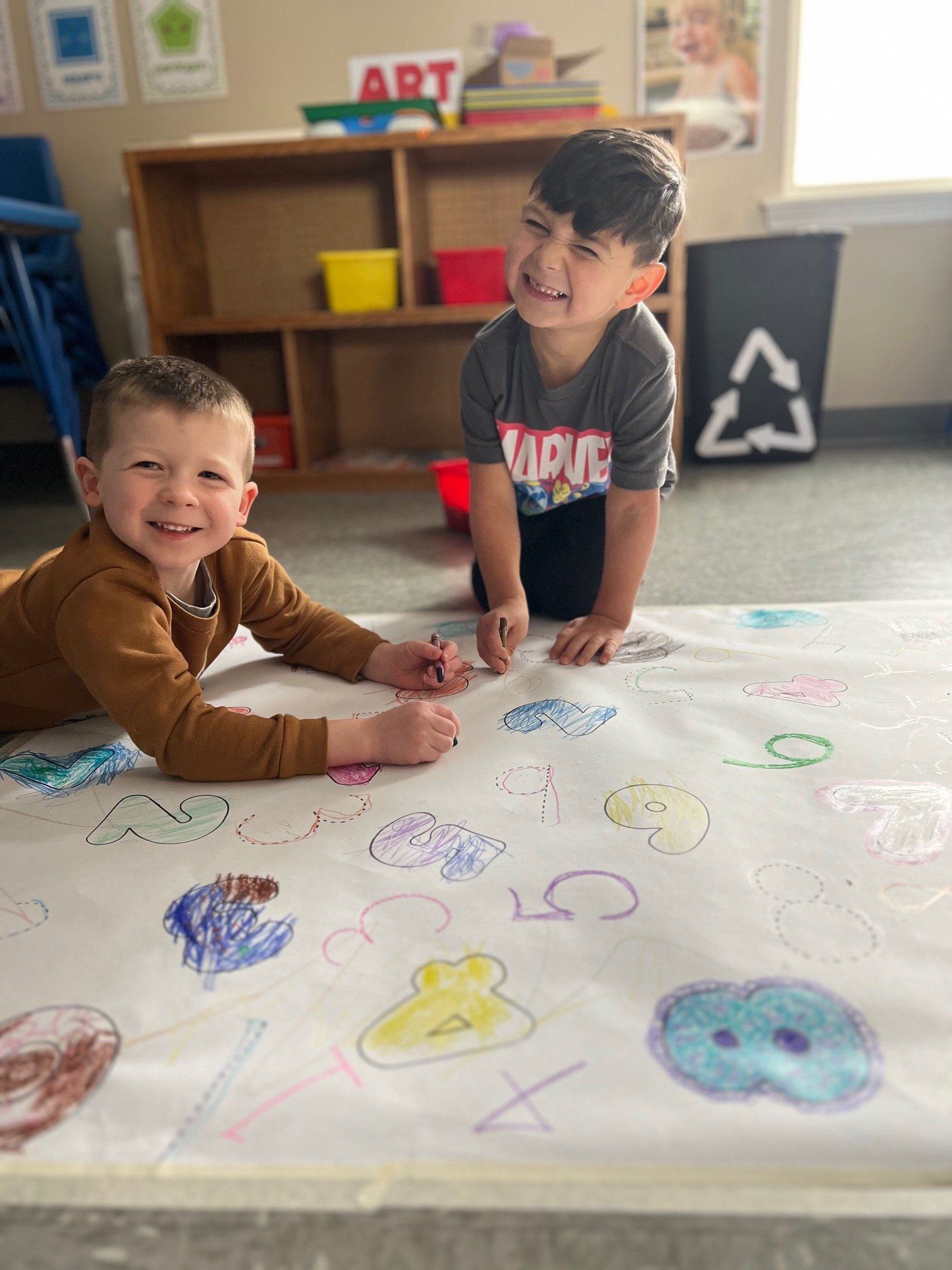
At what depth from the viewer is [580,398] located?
930mm

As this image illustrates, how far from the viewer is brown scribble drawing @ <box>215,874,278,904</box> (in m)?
0.55

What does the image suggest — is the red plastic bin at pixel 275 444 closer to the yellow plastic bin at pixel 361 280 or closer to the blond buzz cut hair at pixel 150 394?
the yellow plastic bin at pixel 361 280

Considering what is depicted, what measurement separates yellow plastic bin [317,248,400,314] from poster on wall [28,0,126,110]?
0.84 metres

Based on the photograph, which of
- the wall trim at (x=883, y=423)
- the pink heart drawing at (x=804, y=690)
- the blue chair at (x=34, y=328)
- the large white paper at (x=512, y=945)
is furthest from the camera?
the wall trim at (x=883, y=423)

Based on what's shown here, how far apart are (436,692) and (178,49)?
2063 millimetres

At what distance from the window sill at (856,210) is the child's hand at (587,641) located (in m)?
1.62

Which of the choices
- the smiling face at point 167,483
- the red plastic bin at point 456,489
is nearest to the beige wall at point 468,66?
the red plastic bin at point 456,489

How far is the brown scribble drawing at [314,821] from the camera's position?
0.61 m

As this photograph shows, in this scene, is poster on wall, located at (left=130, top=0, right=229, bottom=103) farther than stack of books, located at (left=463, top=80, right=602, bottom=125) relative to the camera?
Yes

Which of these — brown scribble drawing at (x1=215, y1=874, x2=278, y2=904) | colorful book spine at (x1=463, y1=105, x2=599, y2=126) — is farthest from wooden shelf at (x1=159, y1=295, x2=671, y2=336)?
brown scribble drawing at (x1=215, y1=874, x2=278, y2=904)

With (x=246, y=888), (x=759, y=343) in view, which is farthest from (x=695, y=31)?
(x=246, y=888)

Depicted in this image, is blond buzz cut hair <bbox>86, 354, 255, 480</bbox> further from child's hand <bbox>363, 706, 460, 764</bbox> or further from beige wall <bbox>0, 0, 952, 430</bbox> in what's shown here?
beige wall <bbox>0, 0, 952, 430</bbox>

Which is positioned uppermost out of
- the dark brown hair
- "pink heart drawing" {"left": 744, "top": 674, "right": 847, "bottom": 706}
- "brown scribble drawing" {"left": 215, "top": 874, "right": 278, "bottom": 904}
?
the dark brown hair

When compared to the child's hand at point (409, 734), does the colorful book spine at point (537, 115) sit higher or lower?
higher
